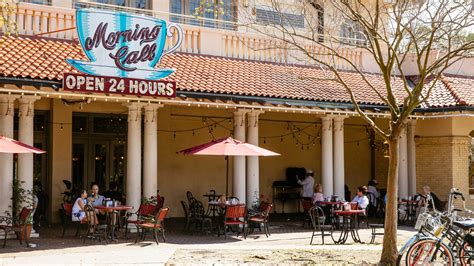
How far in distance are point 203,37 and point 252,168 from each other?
4212mm

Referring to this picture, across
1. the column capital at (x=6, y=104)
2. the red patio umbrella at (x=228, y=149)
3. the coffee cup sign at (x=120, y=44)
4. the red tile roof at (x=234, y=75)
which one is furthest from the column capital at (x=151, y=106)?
the column capital at (x=6, y=104)

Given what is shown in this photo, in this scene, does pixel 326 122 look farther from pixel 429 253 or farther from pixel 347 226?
pixel 429 253

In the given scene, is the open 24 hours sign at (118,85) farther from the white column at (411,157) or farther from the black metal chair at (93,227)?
the white column at (411,157)

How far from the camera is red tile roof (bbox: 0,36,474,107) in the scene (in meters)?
15.6

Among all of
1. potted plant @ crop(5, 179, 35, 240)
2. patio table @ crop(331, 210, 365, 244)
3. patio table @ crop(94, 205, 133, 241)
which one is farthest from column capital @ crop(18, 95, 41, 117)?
patio table @ crop(331, 210, 365, 244)

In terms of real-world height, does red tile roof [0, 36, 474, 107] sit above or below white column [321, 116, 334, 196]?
above

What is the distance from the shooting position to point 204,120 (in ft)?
73.5

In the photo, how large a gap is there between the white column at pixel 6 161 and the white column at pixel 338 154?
9.43 metres

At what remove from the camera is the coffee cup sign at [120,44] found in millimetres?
15805

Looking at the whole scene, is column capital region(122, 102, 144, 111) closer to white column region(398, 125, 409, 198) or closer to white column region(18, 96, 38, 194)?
white column region(18, 96, 38, 194)

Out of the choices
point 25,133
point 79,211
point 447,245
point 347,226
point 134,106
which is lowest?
point 347,226

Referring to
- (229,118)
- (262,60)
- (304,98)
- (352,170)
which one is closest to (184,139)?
(229,118)

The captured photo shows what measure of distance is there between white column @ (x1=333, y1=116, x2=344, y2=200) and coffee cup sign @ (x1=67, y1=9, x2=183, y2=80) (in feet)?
19.8

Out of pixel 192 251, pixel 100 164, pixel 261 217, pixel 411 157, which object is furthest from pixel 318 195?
pixel 100 164
